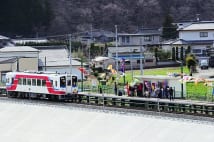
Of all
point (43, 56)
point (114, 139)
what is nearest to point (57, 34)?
point (43, 56)

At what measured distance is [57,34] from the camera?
7106 centimetres

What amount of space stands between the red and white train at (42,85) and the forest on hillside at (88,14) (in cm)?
3865

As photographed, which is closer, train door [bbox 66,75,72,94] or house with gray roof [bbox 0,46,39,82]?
train door [bbox 66,75,72,94]

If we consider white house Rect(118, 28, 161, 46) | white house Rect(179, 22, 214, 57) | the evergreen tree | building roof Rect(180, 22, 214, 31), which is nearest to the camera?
white house Rect(179, 22, 214, 57)

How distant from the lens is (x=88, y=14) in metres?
77.1

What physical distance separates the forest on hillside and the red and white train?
38.6 meters

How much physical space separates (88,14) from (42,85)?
164ft

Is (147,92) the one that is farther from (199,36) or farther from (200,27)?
(200,27)

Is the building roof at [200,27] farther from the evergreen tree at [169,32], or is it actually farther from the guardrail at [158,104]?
the guardrail at [158,104]

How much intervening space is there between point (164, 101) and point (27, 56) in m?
21.7

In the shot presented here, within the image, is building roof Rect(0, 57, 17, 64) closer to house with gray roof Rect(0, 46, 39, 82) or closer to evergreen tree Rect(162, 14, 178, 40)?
house with gray roof Rect(0, 46, 39, 82)

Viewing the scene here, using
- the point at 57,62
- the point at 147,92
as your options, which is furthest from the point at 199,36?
the point at 147,92

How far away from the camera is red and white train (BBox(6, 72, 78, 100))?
2720 centimetres

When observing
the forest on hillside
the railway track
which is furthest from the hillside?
the railway track
